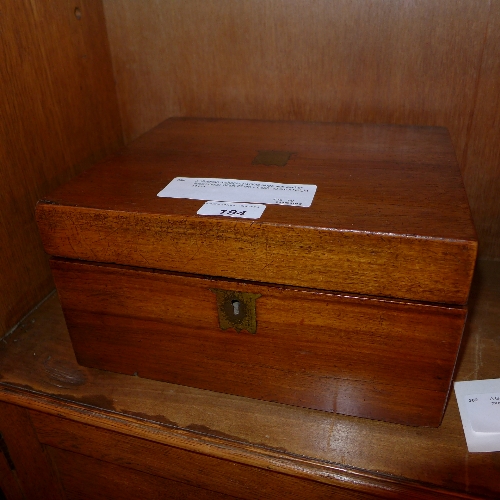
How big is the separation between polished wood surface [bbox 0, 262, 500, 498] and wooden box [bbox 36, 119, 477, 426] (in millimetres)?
20

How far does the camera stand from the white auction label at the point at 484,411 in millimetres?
544

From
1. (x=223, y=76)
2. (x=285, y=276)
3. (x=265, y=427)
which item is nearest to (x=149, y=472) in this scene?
(x=265, y=427)

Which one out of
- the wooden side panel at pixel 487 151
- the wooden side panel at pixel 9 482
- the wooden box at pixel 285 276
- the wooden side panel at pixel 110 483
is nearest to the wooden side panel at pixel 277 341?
the wooden box at pixel 285 276

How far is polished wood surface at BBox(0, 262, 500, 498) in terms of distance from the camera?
51 cm

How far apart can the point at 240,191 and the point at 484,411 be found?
39 cm

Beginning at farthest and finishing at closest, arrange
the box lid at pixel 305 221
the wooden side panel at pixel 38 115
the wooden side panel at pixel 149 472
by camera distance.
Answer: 1. the wooden side panel at pixel 38 115
2. the wooden side panel at pixel 149 472
3. the box lid at pixel 305 221

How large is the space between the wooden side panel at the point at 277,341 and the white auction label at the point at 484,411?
0.05 meters

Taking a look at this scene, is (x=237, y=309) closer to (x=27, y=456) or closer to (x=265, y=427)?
(x=265, y=427)

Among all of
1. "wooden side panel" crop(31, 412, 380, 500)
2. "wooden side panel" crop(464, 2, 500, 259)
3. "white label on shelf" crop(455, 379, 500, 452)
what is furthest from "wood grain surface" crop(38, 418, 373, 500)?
"wooden side panel" crop(464, 2, 500, 259)

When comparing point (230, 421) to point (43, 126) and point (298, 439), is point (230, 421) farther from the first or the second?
point (43, 126)

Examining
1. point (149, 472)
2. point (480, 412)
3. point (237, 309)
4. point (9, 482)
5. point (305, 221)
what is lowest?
point (9, 482)

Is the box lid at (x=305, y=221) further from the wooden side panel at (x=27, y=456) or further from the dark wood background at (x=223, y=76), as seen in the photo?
the wooden side panel at (x=27, y=456)

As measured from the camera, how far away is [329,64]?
791 mm

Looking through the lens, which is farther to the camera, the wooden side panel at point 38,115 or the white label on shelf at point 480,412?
the wooden side panel at point 38,115
